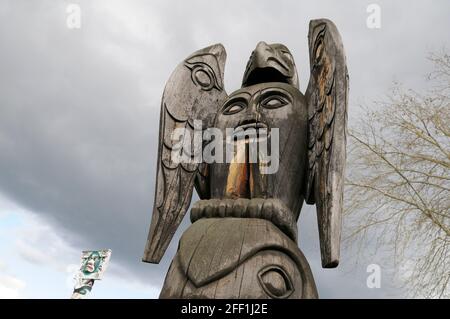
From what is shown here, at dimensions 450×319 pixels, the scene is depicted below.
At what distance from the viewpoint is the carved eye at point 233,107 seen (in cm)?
342

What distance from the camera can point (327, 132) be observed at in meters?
2.89

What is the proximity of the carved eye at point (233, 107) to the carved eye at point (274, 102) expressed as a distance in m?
0.19

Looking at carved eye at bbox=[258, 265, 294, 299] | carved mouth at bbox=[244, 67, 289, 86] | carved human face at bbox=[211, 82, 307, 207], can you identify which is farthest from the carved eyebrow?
carved eye at bbox=[258, 265, 294, 299]

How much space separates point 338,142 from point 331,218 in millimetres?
527

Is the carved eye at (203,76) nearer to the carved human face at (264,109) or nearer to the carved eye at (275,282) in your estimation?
the carved human face at (264,109)

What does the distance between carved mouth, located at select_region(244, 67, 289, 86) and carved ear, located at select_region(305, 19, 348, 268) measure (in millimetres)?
512

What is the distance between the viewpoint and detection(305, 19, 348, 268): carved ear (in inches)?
104

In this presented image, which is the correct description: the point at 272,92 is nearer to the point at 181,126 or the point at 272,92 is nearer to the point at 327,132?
the point at 327,132

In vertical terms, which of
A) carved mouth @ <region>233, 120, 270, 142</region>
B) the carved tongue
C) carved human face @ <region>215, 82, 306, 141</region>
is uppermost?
carved human face @ <region>215, 82, 306, 141</region>

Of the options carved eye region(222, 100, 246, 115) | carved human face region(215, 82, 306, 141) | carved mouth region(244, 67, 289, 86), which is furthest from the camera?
carved mouth region(244, 67, 289, 86)

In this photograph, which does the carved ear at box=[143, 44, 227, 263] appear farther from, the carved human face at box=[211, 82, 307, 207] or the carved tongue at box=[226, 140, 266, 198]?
the carved tongue at box=[226, 140, 266, 198]

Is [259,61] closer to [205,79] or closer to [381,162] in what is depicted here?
[205,79]

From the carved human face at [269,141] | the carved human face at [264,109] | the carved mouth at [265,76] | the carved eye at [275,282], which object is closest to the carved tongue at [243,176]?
the carved human face at [269,141]

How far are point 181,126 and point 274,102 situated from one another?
0.84m
